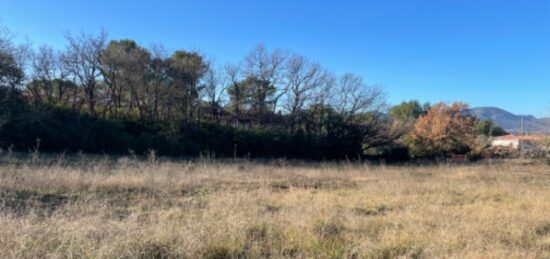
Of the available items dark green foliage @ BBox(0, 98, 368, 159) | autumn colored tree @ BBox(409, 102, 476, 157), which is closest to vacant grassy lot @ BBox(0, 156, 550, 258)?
dark green foliage @ BBox(0, 98, 368, 159)

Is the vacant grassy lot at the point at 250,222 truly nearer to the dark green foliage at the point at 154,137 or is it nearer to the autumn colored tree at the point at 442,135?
the dark green foliage at the point at 154,137

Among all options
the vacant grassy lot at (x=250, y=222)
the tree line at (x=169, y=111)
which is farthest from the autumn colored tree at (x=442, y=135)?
the vacant grassy lot at (x=250, y=222)

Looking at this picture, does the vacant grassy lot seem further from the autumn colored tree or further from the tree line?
the autumn colored tree

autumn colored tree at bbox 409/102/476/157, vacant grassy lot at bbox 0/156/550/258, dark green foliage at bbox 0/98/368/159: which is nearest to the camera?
vacant grassy lot at bbox 0/156/550/258

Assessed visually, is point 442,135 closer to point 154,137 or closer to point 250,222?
point 154,137

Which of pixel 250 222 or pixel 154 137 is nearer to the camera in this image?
pixel 250 222

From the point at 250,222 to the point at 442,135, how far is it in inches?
1143

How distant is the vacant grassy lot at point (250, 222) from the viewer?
10.3 ft

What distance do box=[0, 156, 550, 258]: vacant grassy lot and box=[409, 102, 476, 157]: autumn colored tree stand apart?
22.8 meters

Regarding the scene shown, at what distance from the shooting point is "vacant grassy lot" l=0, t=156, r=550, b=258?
3150mm

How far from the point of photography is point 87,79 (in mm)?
20828

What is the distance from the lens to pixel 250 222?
158 inches

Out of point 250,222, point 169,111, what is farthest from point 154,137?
point 250,222

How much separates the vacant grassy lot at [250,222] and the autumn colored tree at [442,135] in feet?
74.8
